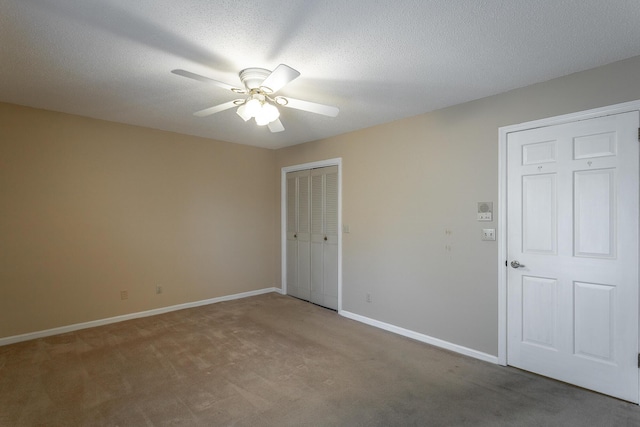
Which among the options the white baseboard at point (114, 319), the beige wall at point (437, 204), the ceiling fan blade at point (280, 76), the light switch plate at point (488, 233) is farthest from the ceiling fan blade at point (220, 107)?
the white baseboard at point (114, 319)

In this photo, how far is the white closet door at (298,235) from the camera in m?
5.00

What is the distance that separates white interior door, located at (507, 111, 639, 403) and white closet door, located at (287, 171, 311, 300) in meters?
2.87

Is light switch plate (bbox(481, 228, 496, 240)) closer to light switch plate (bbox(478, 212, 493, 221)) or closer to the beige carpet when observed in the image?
light switch plate (bbox(478, 212, 493, 221))

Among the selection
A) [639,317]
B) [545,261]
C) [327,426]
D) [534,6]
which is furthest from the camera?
[545,261]

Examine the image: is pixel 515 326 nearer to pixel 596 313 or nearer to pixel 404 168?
pixel 596 313

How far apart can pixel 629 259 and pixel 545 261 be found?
52 centimetres

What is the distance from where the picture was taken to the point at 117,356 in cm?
302

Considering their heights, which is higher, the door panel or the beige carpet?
the door panel

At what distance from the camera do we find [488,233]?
299 centimetres

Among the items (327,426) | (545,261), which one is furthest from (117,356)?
(545,261)

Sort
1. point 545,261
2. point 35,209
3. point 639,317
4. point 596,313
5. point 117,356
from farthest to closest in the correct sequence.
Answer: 1. point 35,209
2. point 117,356
3. point 545,261
4. point 596,313
5. point 639,317

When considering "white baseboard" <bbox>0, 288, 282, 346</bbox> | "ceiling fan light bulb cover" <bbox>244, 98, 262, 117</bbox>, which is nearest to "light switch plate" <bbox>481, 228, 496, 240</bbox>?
"ceiling fan light bulb cover" <bbox>244, 98, 262, 117</bbox>

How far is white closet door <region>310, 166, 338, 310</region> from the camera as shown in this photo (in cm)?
454

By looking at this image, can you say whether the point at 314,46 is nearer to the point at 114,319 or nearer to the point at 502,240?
the point at 502,240
